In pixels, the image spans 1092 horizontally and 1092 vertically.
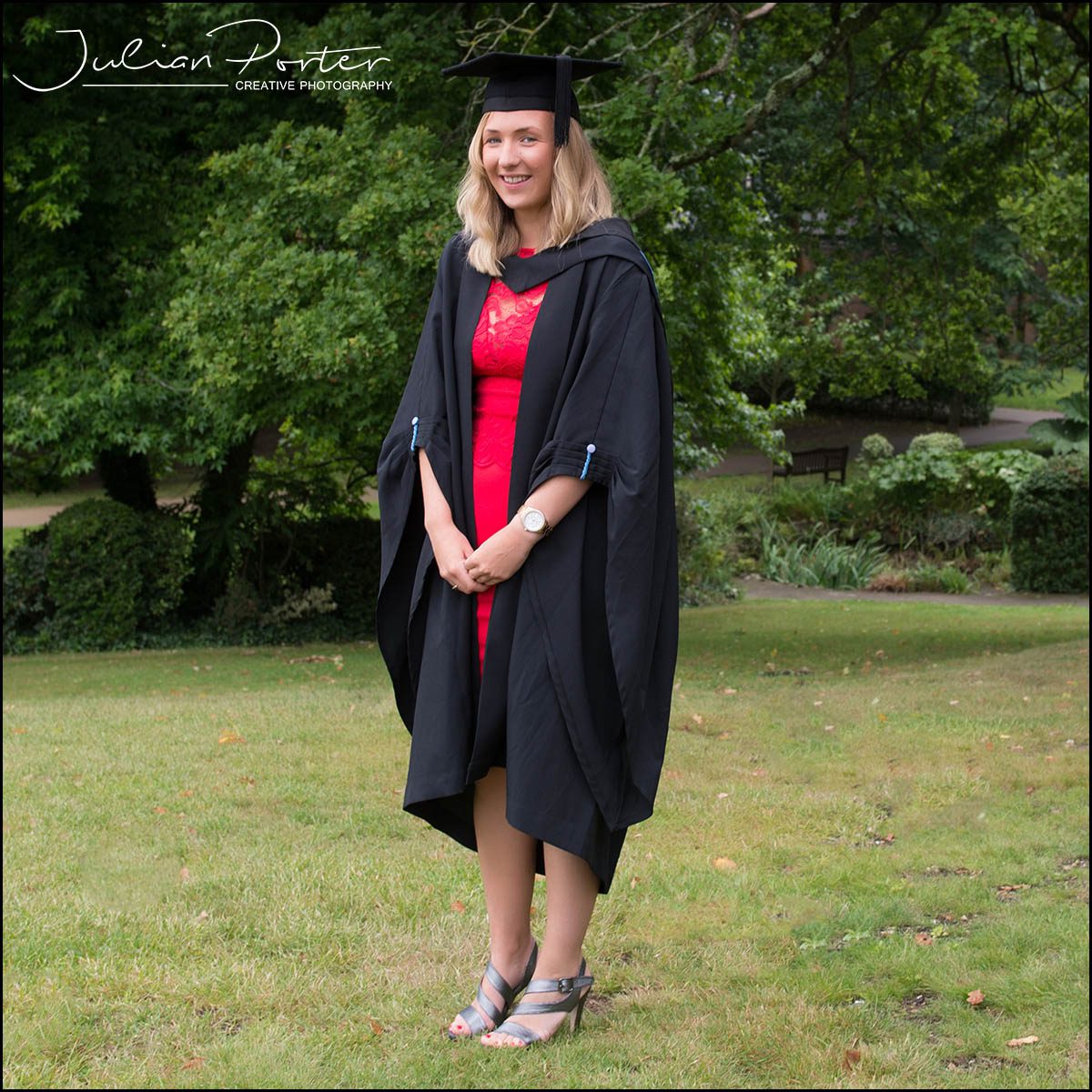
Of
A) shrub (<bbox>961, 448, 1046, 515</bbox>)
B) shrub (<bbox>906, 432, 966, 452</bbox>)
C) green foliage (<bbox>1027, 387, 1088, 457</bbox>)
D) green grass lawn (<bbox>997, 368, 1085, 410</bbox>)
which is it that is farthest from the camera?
green grass lawn (<bbox>997, 368, 1085, 410</bbox>)

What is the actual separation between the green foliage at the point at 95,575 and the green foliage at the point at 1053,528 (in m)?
11.8

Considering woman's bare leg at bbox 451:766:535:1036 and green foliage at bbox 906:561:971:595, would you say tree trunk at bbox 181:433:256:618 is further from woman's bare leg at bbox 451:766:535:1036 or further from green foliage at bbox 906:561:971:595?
woman's bare leg at bbox 451:766:535:1036

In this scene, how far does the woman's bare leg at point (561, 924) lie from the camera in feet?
11.2

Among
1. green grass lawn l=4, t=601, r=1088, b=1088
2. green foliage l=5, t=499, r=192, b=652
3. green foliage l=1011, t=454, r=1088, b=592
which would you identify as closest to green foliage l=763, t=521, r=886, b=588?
green foliage l=1011, t=454, r=1088, b=592

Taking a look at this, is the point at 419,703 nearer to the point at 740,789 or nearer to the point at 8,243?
the point at 740,789

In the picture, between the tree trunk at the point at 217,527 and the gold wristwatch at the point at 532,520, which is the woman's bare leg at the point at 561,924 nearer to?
the gold wristwatch at the point at 532,520

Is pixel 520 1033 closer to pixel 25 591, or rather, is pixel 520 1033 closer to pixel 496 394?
pixel 496 394

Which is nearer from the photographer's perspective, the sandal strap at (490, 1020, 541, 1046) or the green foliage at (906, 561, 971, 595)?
the sandal strap at (490, 1020, 541, 1046)

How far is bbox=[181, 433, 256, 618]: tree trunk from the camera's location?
14539mm

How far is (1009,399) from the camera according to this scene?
4088cm

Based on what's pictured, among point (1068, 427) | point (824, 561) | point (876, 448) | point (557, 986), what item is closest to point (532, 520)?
point (557, 986)

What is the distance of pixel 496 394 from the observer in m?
3.38

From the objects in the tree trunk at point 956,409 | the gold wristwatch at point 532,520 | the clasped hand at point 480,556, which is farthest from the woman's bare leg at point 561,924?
the tree trunk at point 956,409

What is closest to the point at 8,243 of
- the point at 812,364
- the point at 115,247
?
the point at 115,247
